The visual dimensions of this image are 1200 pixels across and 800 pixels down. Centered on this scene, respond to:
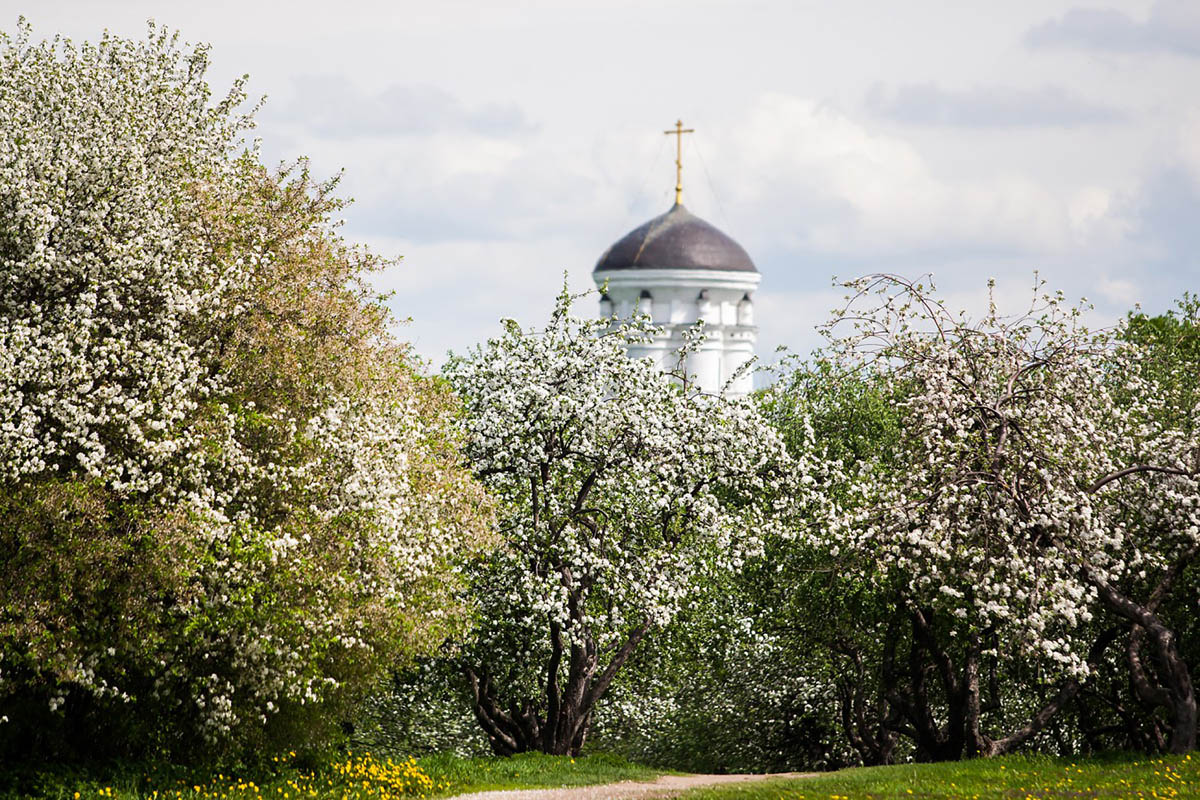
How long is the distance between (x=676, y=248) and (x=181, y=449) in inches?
4443

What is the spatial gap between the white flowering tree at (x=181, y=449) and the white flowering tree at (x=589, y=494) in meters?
3.75

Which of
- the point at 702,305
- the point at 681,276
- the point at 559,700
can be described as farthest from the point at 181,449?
the point at 702,305

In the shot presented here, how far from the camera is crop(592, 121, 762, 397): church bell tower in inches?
4990

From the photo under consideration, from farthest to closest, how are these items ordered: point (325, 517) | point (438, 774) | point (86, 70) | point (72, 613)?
1. point (438, 774)
2. point (86, 70)
3. point (325, 517)
4. point (72, 613)

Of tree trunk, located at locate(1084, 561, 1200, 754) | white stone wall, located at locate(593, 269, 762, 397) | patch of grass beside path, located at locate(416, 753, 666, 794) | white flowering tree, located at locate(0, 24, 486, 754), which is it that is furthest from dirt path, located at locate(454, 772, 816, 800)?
white stone wall, located at locate(593, 269, 762, 397)

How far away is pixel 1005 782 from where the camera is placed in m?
19.2

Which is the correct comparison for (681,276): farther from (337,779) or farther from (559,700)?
(337,779)

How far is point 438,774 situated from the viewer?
69.4 feet

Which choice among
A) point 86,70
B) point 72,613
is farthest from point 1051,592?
point 86,70

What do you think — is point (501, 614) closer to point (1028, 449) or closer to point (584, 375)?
point (584, 375)

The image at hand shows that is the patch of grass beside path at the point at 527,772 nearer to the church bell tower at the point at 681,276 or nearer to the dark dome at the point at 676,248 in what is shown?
the church bell tower at the point at 681,276

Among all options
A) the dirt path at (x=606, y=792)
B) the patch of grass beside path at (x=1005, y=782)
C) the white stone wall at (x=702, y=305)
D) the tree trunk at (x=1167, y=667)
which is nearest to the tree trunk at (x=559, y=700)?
the dirt path at (x=606, y=792)

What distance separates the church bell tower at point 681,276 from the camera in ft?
416

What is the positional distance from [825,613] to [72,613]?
14772mm
